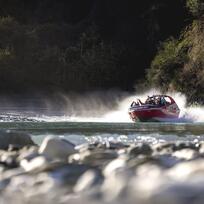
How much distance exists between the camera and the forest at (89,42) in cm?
5694

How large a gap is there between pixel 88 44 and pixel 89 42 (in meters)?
0.31

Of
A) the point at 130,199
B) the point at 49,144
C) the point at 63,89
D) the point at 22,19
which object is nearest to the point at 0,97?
the point at 63,89

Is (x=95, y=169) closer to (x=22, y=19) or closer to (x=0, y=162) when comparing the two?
(x=0, y=162)

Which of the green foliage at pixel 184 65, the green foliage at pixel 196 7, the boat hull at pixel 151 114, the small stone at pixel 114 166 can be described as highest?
the green foliage at pixel 196 7

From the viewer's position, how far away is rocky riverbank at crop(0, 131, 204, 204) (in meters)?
5.34

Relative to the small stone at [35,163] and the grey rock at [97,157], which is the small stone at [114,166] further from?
the small stone at [35,163]

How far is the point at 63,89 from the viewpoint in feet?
194

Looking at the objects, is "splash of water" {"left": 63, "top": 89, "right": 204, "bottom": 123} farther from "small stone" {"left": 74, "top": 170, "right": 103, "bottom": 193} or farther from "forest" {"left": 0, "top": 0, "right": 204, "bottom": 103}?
"small stone" {"left": 74, "top": 170, "right": 103, "bottom": 193}

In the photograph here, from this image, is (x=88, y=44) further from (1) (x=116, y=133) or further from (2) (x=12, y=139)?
(2) (x=12, y=139)

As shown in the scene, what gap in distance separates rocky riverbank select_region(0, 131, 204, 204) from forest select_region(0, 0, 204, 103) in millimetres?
44071

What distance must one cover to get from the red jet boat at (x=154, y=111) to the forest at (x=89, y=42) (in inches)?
669

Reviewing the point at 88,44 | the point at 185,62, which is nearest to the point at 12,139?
the point at 185,62

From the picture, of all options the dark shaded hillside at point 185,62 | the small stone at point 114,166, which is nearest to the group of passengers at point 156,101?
the dark shaded hillside at point 185,62

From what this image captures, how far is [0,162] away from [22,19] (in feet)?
191
